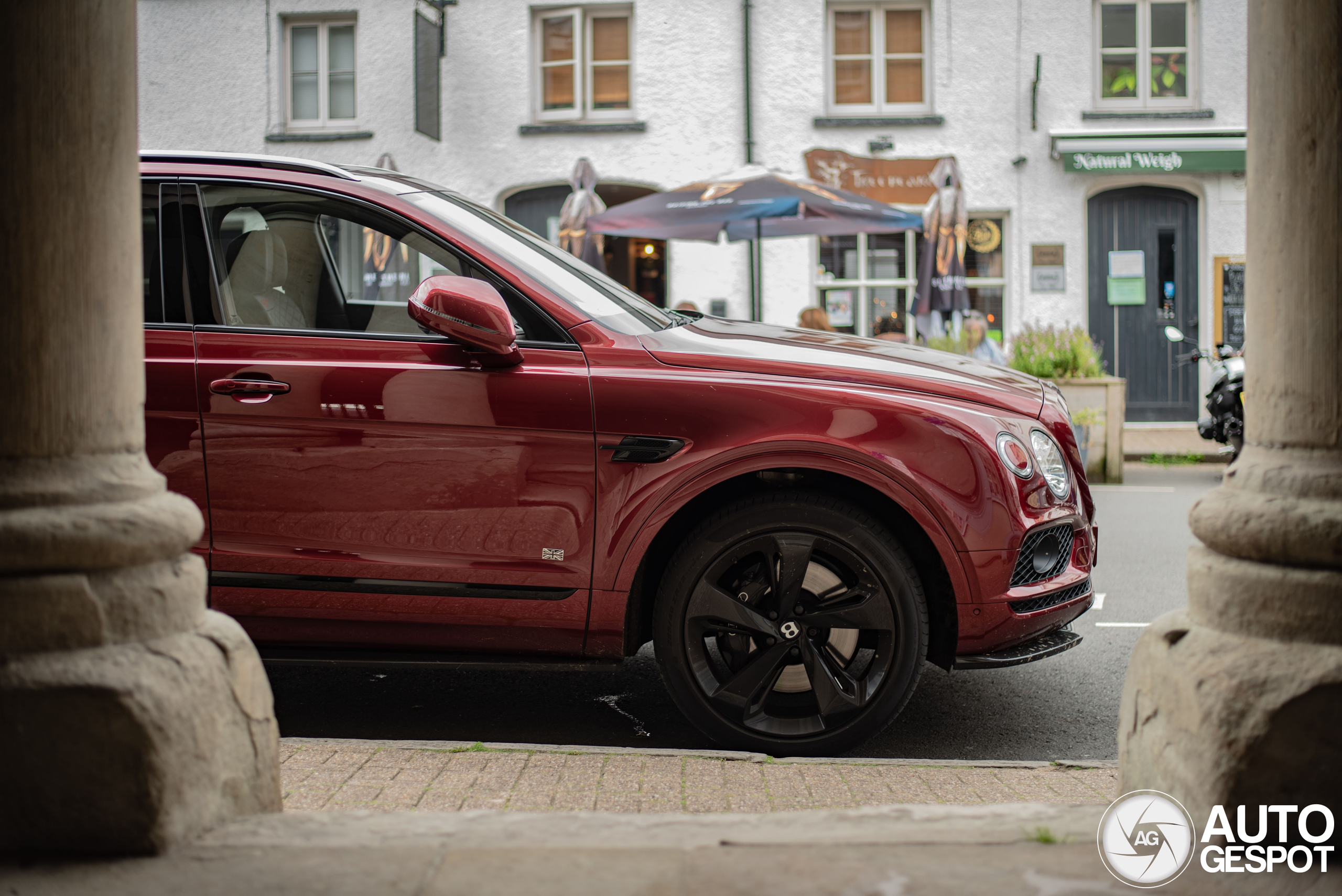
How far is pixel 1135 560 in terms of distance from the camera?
24.2ft

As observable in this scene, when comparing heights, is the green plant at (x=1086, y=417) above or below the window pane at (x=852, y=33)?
below

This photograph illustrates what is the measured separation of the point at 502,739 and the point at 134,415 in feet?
6.24

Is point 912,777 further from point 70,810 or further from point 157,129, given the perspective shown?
point 157,129

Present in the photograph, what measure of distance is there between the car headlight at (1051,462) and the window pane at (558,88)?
13998mm

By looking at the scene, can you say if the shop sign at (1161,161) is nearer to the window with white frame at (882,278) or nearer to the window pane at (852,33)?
the window with white frame at (882,278)

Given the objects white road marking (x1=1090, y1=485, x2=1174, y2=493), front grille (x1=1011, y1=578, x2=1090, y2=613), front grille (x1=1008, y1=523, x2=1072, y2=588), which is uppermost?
front grille (x1=1008, y1=523, x2=1072, y2=588)

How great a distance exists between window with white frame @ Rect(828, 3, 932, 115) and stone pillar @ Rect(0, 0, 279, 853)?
15.0 m

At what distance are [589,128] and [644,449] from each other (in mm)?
13651

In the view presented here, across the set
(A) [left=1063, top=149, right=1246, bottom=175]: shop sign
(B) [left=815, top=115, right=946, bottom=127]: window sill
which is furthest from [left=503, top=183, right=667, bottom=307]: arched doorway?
(A) [left=1063, top=149, right=1246, bottom=175]: shop sign

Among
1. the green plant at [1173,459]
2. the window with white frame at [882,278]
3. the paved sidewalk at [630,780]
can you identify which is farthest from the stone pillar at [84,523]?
the window with white frame at [882,278]

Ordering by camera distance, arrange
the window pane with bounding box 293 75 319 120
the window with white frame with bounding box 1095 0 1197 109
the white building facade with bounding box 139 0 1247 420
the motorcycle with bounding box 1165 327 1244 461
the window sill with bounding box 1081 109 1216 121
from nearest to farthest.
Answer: the motorcycle with bounding box 1165 327 1244 461 → the window sill with bounding box 1081 109 1216 121 → the white building facade with bounding box 139 0 1247 420 → the window with white frame with bounding box 1095 0 1197 109 → the window pane with bounding box 293 75 319 120

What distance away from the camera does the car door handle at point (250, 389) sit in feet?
11.9

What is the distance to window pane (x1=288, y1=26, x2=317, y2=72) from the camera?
56.3 ft

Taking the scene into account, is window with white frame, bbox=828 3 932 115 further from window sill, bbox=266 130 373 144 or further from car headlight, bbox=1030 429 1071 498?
car headlight, bbox=1030 429 1071 498
